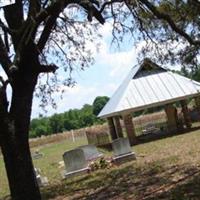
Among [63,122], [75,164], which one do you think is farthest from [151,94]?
[63,122]

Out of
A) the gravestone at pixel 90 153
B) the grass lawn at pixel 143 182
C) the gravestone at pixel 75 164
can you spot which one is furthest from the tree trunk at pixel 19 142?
the gravestone at pixel 90 153

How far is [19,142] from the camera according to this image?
12.5 metres

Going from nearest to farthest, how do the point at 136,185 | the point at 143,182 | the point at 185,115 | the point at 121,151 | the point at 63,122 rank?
1. the point at 136,185
2. the point at 143,182
3. the point at 121,151
4. the point at 185,115
5. the point at 63,122

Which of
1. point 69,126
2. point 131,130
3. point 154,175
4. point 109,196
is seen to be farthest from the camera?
point 69,126

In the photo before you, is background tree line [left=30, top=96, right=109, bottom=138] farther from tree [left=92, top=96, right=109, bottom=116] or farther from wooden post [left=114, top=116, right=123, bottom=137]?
wooden post [left=114, top=116, right=123, bottom=137]

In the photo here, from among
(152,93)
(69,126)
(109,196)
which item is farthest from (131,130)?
(69,126)

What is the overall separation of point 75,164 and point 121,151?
2520mm

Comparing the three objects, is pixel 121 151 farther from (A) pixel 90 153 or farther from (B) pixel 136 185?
(B) pixel 136 185

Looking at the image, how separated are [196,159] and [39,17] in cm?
916

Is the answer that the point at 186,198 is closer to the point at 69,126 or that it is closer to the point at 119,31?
the point at 119,31

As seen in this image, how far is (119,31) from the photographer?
58.3 feet

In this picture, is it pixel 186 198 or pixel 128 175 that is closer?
pixel 186 198

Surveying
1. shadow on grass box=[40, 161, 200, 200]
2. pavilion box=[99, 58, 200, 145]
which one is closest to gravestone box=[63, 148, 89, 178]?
shadow on grass box=[40, 161, 200, 200]

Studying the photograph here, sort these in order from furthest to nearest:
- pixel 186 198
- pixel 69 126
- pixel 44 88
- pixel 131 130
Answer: pixel 69 126 < pixel 131 130 < pixel 44 88 < pixel 186 198
